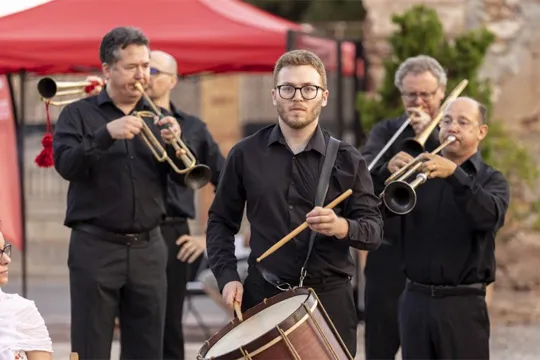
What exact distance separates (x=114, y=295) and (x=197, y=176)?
28.8 inches

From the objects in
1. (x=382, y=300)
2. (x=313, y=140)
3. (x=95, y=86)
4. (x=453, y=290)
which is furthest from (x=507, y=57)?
(x=313, y=140)

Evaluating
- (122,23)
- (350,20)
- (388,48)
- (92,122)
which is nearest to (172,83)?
(92,122)

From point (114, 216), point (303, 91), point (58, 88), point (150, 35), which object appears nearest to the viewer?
point (303, 91)

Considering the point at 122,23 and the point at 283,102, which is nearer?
the point at 283,102

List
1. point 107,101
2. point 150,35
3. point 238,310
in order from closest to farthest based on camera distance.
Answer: point 238,310 → point 107,101 → point 150,35

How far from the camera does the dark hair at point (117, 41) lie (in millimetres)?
6785

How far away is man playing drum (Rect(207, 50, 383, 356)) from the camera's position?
211 inches

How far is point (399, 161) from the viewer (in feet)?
21.7

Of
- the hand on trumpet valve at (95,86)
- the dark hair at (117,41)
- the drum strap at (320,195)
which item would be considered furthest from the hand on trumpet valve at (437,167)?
the hand on trumpet valve at (95,86)

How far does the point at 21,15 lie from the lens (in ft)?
33.0

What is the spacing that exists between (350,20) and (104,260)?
16.2 meters

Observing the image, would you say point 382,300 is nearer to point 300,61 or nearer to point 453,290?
point 453,290

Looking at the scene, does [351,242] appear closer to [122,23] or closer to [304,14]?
[122,23]

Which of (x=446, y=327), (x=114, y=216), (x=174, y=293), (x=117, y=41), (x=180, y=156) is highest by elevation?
(x=117, y=41)
